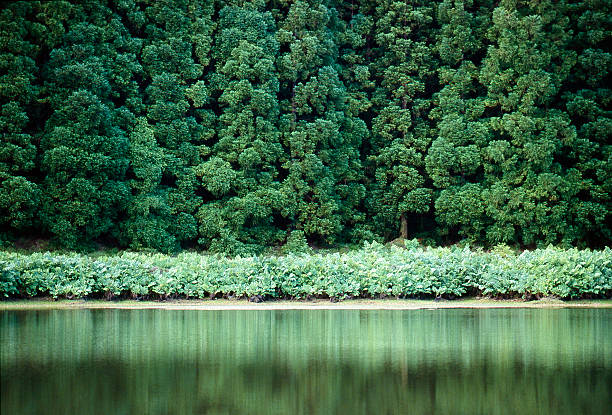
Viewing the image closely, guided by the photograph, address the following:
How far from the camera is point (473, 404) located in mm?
7645

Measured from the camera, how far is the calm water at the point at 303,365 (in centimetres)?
761

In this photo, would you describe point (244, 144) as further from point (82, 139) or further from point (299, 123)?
point (82, 139)

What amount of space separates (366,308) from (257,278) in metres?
2.32

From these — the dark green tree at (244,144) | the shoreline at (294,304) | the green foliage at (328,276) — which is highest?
the dark green tree at (244,144)

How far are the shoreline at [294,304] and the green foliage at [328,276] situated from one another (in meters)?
0.20

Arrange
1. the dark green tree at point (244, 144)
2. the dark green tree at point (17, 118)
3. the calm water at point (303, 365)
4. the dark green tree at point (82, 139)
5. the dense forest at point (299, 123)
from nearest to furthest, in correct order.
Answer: the calm water at point (303, 365), the dark green tree at point (17, 118), the dark green tree at point (82, 139), the dense forest at point (299, 123), the dark green tree at point (244, 144)

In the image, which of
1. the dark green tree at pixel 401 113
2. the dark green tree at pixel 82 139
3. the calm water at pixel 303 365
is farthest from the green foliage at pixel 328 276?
the dark green tree at pixel 401 113

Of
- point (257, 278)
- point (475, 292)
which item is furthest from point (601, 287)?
point (257, 278)

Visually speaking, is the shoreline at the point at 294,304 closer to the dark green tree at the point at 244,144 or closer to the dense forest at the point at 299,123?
the dense forest at the point at 299,123

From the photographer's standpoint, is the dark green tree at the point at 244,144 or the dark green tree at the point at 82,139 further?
the dark green tree at the point at 244,144

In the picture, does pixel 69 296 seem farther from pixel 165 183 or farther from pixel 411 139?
pixel 411 139

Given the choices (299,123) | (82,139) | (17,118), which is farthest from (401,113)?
(17,118)

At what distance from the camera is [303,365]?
9516 mm

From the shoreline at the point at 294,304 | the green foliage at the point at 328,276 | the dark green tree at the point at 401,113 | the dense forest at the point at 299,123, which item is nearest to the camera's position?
the shoreline at the point at 294,304
